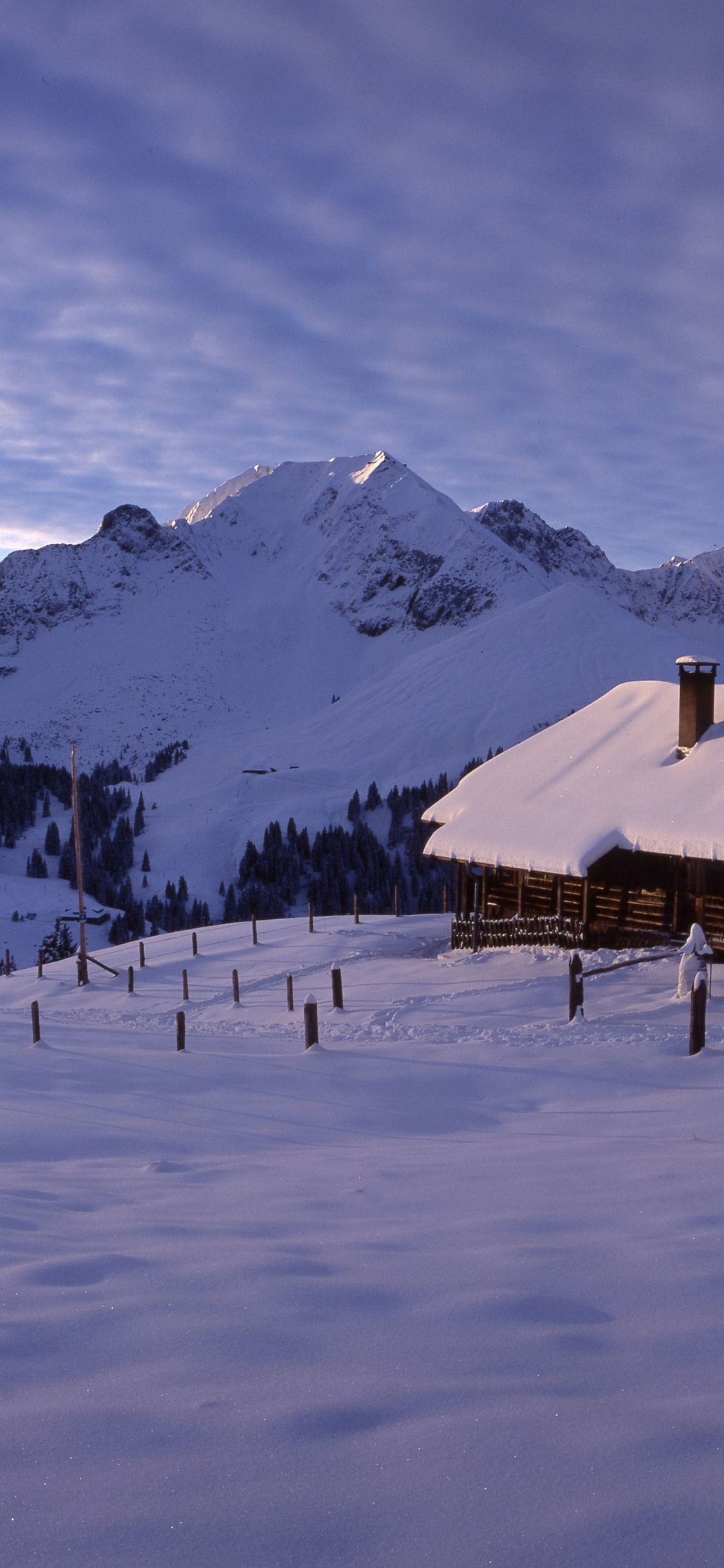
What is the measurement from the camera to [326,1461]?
283 cm

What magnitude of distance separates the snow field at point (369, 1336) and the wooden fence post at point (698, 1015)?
1.15 m

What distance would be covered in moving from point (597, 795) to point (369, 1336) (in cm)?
1813

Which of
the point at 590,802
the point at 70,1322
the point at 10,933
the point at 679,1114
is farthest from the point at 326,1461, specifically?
the point at 10,933

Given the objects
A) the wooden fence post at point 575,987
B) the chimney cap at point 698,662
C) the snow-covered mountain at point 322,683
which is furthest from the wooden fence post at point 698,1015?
the snow-covered mountain at point 322,683

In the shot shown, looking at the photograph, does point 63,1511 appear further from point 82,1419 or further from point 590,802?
point 590,802

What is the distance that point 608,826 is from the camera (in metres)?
19.4

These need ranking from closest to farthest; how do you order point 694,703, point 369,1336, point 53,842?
point 369,1336
point 694,703
point 53,842

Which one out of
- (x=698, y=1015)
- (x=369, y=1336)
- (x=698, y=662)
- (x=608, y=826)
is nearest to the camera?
(x=369, y=1336)

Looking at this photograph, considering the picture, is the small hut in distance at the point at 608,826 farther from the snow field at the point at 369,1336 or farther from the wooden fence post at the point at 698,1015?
the snow field at the point at 369,1336

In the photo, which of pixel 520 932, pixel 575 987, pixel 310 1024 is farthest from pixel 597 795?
pixel 310 1024

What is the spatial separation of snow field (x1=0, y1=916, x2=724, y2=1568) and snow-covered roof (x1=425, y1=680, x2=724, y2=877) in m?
9.28

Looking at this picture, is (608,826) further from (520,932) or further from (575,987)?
(575,987)

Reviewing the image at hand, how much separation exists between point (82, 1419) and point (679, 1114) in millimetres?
6867

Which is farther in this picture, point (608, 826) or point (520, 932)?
point (520, 932)
